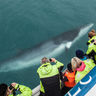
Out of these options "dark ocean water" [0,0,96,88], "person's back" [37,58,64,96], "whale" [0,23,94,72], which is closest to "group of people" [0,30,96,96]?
"person's back" [37,58,64,96]

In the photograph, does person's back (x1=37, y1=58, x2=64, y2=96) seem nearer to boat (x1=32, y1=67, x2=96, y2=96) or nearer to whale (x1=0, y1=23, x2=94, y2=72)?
boat (x1=32, y1=67, x2=96, y2=96)

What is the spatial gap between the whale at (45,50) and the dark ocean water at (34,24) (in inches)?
10.4

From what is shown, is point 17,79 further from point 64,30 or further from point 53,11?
point 53,11

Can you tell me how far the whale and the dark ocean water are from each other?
0.27m

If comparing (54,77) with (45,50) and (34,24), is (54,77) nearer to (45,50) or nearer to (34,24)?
(45,50)

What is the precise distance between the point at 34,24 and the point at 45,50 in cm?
419

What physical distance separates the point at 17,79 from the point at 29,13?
915 centimetres

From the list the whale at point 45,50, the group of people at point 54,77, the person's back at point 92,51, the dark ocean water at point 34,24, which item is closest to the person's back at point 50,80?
the group of people at point 54,77

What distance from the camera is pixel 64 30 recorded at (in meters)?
15.2

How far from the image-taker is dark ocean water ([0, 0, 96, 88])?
458 inches

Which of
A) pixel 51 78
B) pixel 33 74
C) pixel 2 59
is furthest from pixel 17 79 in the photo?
pixel 51 78

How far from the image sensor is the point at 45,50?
1302 cm

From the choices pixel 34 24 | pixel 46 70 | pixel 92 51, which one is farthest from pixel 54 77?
pixel 34 24

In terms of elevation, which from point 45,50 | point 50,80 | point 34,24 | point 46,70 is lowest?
point 45,50
